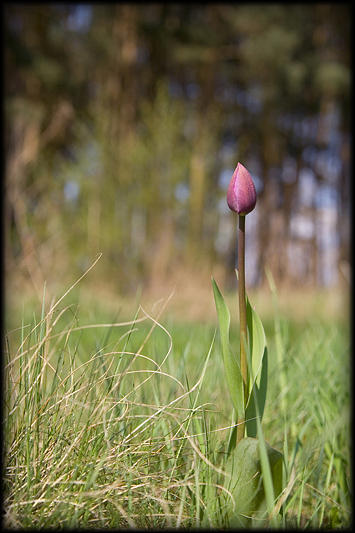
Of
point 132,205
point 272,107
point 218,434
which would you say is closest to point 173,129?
point 132,205

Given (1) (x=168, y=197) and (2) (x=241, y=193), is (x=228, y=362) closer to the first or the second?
(2) (x=241, y=193)

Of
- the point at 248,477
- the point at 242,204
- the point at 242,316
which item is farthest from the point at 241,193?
the point at 248,477

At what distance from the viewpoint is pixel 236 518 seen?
1.80 feet

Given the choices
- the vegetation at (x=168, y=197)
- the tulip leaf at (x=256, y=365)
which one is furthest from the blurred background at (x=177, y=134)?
the tulip leaf at (x=256, y=365)

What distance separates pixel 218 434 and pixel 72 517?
0.95 ft

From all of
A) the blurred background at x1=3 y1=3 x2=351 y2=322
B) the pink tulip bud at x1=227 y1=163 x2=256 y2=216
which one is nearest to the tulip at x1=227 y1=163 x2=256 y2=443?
the pink tulip bud at x1=227 y1=163 x2=256 y2=216

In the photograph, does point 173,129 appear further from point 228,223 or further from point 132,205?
point 228,223

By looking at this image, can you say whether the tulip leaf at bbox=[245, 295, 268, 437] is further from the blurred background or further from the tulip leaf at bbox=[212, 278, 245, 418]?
Result: the blurred background

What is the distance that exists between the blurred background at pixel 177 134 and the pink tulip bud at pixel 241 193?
122 inches

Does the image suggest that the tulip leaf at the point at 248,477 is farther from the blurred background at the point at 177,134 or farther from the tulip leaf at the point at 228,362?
the blurred background at the point at 177,134

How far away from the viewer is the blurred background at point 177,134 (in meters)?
5.25

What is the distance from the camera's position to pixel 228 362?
53cm

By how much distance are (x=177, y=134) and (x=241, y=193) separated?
5319 millimetres

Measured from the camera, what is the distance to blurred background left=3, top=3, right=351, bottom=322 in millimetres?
5246
